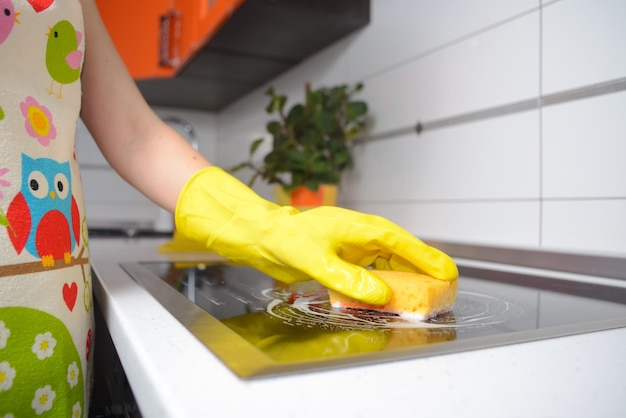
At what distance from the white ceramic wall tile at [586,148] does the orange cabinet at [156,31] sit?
48.7 inches

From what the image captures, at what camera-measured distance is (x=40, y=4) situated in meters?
0.49

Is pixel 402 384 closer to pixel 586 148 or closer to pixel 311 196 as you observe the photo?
pixel 586 148

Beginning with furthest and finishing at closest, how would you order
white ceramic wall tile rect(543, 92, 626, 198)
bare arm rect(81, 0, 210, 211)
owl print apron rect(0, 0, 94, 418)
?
white ceramic wall tile rect(543, 92, 626, 198) → bare arm rect(81, 0, 210, 211) → owl print apron rect(0, 0, 94, 418)

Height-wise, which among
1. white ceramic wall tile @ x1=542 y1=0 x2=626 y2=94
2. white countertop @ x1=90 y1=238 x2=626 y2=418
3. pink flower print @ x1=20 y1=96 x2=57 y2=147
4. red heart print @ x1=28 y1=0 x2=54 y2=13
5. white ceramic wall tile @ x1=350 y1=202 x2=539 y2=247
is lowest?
white countertop @ x1=90 y1=238 x2=626 y2=418

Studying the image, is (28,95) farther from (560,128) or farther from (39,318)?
(560,128)

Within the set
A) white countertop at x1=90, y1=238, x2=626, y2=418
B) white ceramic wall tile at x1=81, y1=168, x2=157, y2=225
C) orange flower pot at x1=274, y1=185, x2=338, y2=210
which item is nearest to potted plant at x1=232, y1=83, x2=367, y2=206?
orange flower pot at x1=274, y1=185, x2=338, y2=210

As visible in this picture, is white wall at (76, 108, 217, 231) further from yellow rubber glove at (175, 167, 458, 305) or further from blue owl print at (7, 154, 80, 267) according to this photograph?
blue owl print at (7, 154, 80, 267)

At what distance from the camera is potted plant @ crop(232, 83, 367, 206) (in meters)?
1.38

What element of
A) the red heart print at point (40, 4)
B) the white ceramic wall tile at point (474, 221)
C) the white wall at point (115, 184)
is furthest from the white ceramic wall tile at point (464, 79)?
the white wall at point (115, 184)

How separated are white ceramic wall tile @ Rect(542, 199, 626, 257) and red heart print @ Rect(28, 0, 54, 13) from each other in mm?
775

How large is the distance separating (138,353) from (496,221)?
81 centimetres

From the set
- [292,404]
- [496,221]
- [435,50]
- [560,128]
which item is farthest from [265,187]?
[292,404]

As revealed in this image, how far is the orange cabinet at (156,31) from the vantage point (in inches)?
73.7

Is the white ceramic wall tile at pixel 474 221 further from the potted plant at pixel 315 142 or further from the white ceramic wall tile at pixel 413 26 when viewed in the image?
the white ceramic wall tile at pixel 413 26
